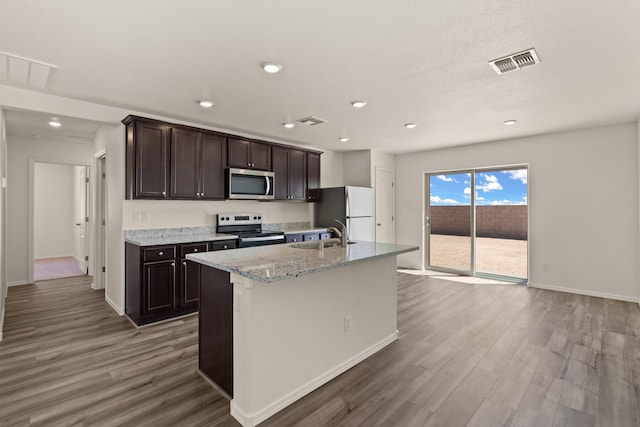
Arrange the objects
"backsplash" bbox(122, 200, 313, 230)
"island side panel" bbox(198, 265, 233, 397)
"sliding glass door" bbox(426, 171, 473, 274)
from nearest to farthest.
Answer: "island side panel" bbox(198, 265, 233, 397), "backsplash" bbox(122, 200, 313, 230), "sliding glass door" bbox(426, 171, 473, 274)

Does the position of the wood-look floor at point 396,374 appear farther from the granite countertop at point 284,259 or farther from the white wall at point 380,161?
the white wall at point 380,161

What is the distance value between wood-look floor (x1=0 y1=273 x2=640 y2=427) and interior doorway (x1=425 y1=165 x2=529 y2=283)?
172 centimetres

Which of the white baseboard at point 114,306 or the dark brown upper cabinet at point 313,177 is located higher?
the dark brown upper cabinet at point 313,177

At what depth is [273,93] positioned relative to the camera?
10.7 ft

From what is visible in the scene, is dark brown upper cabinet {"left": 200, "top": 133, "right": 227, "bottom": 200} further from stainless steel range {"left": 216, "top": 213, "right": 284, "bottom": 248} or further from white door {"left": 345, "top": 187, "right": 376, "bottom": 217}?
white door {"left": 345, "top": 187, "right": 376, "bottom": 217}

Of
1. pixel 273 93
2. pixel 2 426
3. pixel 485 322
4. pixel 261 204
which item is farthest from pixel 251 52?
pixel 485 322

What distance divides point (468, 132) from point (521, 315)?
2.66 meters

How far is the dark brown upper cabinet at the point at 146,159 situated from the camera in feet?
12.2

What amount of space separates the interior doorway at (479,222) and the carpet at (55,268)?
6.85 meters

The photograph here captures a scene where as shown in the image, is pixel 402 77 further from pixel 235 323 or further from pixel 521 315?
pixel 521 315

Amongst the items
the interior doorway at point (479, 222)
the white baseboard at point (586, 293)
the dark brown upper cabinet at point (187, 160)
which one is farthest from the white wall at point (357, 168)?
the white baseboard at point (586, 293)

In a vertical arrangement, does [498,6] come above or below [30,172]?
above

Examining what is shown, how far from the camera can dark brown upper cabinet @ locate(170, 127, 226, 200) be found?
4.05 m

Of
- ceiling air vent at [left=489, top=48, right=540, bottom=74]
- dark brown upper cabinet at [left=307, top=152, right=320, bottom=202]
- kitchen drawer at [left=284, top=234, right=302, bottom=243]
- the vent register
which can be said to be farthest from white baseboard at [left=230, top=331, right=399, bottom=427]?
dark brown upper cabinet at [left=307, top=152, right=320, bottom=202]
